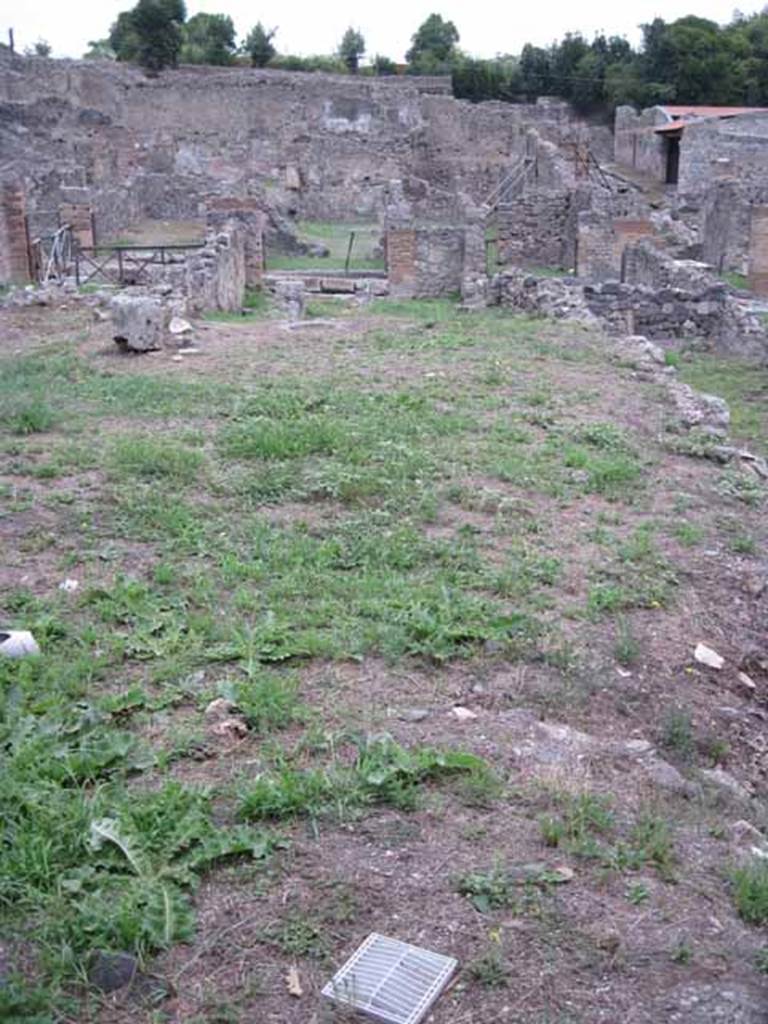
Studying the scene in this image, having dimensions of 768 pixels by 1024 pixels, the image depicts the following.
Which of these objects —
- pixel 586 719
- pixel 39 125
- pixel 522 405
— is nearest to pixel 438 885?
pixel 586 719

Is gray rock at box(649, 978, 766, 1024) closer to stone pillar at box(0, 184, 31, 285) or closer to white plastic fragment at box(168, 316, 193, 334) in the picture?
white plastic fragment at box(168, 316, 193, 334)

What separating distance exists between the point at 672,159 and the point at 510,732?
4214cm

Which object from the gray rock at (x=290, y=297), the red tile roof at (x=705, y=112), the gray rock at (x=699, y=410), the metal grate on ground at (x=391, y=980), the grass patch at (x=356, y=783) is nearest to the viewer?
the metal grate on ground at (x=391, y=980)

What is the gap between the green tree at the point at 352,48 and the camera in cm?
6316

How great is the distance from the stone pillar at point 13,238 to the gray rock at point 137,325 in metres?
8.81

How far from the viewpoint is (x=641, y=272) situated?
60.9 ft

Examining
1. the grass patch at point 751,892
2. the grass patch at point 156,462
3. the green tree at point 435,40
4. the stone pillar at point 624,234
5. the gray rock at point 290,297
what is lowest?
the grass patch at point 751,892

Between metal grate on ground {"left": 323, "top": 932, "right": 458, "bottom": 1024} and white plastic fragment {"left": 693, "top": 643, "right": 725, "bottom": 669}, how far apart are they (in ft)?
8.12

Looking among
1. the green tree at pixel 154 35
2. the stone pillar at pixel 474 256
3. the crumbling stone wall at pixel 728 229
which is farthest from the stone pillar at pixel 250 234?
the green tree at pixel 154 35

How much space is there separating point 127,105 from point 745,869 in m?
48.2

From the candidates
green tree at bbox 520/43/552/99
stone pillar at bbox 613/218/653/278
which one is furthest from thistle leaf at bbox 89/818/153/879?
green tree at bbox 520/43/552/99

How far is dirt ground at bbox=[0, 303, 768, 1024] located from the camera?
276cm

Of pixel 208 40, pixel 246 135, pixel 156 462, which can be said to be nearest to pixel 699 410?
pixel 156 462

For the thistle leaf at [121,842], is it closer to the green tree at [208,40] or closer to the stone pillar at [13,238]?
the stone pillar at [13,238]
